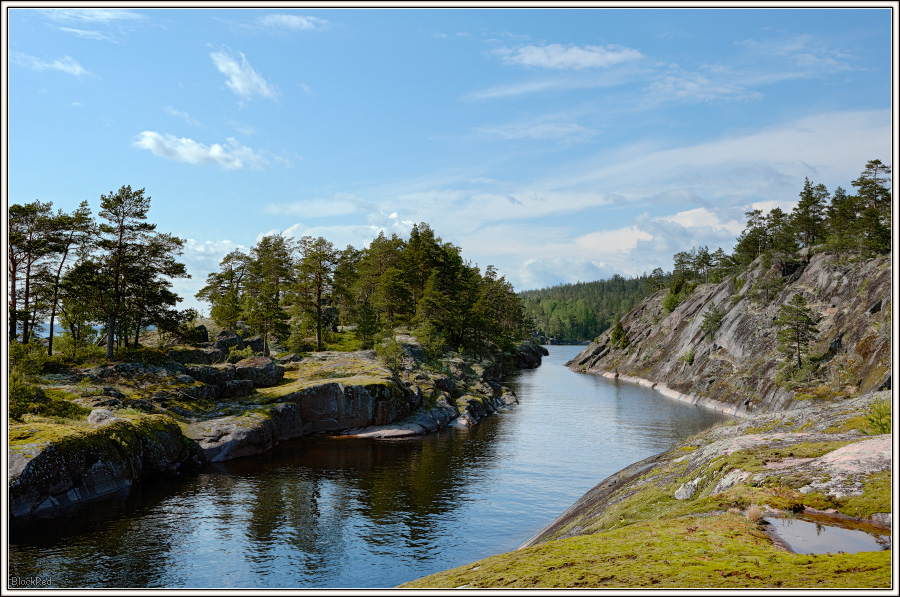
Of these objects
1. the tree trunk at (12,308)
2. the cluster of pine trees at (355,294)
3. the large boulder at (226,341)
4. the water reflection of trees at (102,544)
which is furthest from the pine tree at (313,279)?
the water reflection of trees at (102,544)

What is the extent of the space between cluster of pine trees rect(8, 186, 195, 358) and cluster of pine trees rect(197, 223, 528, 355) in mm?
17202

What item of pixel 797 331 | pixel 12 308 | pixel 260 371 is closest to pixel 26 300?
pixel 12 308

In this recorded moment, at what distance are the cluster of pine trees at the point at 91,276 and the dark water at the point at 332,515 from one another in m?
22.4

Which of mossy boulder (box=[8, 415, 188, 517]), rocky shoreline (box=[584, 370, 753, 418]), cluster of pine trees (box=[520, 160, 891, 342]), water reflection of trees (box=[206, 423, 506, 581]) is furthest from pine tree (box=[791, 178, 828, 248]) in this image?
mossy boulder (box=[8, 415, 188, 517])

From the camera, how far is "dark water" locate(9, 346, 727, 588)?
25.8 m

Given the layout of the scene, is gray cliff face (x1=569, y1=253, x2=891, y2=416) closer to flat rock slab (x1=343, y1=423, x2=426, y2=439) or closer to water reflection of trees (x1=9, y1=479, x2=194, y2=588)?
flat rock slab (x1=343, y1=423, x2=426, y2=439)

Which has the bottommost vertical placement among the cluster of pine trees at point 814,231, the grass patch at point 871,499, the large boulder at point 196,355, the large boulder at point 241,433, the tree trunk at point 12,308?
the large boulder at point 241,433

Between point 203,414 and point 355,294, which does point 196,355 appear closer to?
point 203,414

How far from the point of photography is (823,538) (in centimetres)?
1459

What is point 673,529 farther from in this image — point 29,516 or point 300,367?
point 300,367

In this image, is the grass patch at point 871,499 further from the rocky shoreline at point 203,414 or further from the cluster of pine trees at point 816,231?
the cluster of pine trees at point 816,231

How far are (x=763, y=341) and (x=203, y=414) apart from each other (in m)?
84.2

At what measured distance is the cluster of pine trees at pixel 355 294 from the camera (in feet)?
269

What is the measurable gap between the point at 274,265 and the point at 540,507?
248ft
